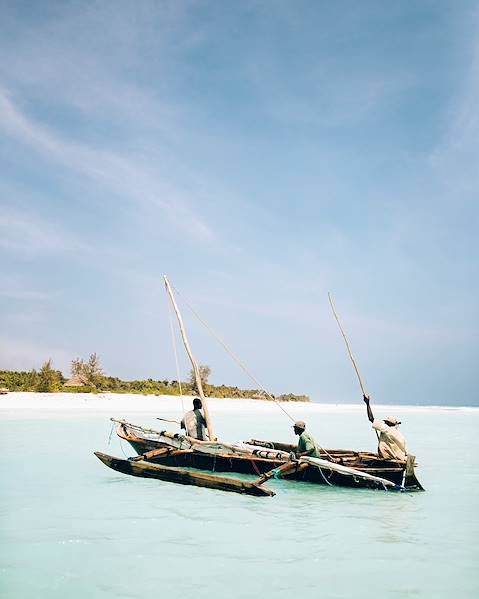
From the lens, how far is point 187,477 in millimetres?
12102

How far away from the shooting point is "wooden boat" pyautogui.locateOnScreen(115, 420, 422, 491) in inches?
500

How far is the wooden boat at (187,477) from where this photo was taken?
11336 millimetres

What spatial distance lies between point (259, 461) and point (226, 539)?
491cm

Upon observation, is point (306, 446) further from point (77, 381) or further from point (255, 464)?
point (77, 381)

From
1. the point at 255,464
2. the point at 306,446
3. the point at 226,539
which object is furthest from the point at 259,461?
the point at 226,539

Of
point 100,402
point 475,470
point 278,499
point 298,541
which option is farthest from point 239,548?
point 100,402

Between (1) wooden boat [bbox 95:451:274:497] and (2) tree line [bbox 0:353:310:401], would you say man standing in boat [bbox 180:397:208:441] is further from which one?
(2) tree line [bbox 0:353:310:401]

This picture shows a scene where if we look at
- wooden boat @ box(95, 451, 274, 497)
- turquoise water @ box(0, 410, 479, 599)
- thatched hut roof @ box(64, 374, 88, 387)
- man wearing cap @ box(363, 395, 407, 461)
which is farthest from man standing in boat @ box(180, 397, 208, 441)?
thatched hut roof @ box(64, 374, 88, 387)

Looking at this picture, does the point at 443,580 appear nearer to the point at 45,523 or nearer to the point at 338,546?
the point at 338,546

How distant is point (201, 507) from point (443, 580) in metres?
5.48

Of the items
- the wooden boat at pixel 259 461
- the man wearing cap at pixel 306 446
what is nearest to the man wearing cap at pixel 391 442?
the wooden boat at pixel 259 461

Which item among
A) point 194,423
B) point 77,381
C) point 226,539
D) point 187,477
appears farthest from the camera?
point 77,381

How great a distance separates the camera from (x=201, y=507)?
443 inches

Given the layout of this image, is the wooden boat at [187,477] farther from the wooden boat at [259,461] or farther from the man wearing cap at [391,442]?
A: the man wearing cap at [391,442]
